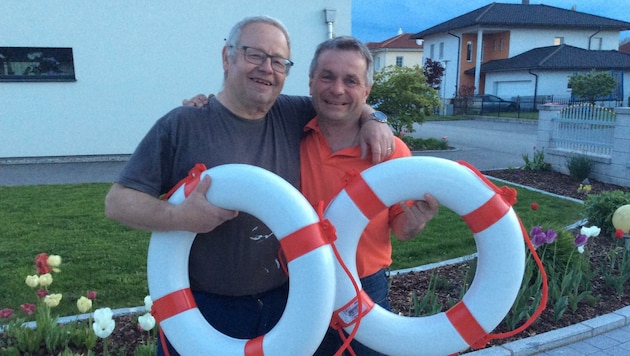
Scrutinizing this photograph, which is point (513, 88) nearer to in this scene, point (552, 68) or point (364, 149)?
point (552, 68)

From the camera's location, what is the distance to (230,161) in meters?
1.62

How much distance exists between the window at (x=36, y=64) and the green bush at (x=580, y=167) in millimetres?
8674

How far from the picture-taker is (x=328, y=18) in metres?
9.56

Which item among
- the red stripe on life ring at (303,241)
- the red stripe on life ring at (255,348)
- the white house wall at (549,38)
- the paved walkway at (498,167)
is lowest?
the paved walkway at (498,167)

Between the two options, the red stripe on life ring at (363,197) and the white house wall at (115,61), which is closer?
the red stripe on life ring at (363,197)

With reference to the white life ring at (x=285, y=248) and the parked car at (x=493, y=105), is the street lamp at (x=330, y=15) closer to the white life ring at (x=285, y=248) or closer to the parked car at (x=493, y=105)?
the white life ring at (x=285, y=248)

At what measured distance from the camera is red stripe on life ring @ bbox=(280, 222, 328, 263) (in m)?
1.46

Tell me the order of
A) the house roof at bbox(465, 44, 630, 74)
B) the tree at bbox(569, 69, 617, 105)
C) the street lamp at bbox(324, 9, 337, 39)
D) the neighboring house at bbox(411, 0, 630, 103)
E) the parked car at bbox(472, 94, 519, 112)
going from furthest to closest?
the neighboring house at bbox(411, 0, 630, 103) → the house roof at bbox(465, 44, 630, 74) → the parked car at bbox(472, 94, 519, 112) → the tree at bbox(569, 69, 617, 105) → the street lamp at bbox(324, 9, 337, 39)

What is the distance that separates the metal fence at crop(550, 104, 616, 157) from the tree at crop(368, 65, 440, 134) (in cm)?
322

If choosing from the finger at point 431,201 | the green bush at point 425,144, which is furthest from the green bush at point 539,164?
the finger at point 431,201

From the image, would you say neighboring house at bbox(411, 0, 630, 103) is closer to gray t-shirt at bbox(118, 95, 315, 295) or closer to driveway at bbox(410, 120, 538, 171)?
driveway at bbox(410, 120, 538, 171)

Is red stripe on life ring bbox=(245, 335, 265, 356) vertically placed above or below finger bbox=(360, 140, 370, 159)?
below

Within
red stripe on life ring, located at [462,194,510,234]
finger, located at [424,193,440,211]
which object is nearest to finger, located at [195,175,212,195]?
finger, located at [424,193,440,211]

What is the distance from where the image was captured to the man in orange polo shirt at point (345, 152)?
5.52 feet
